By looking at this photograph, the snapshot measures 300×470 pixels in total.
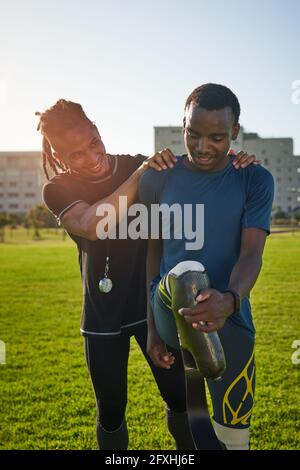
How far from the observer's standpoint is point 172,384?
291cm

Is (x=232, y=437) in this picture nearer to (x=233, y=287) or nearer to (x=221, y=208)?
(x=233, y=287)

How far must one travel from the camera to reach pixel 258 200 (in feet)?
6.97

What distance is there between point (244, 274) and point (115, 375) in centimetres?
117

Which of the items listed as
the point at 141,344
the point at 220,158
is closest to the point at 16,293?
the point at 141,344

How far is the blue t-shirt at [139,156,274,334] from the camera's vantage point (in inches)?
84.0

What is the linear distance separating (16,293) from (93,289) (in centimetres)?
1012

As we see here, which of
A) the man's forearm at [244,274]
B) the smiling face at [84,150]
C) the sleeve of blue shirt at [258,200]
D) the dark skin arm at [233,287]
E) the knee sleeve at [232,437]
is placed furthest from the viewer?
the smiling face at [84,150]

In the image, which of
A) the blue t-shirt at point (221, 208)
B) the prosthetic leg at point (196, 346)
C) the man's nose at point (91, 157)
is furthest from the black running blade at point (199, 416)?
the man's nose at point (91, 157)

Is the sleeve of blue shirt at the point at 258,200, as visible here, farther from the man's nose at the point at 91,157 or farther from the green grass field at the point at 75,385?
the green grass field at the point at 75,385

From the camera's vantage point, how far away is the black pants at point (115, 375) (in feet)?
9.39

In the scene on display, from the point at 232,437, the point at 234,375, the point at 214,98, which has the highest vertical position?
the point at 214,98

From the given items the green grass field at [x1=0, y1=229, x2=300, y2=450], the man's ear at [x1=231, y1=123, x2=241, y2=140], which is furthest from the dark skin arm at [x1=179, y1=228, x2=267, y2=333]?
the green grass field at [x1=0, y1=229, x2=300, y2=450]

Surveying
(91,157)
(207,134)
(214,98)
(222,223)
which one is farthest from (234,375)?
(91,157)

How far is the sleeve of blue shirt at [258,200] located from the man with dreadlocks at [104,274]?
28.8 inches
